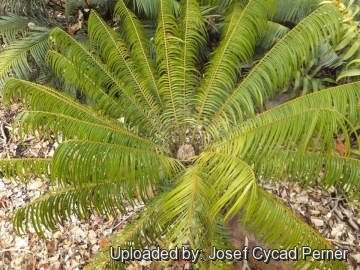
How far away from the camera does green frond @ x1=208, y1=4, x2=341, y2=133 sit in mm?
2148

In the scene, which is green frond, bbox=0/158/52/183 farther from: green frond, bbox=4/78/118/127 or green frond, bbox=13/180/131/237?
green frond, bbox=4/78/118/127

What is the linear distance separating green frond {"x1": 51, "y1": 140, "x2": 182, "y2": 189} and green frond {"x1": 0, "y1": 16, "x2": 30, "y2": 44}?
2.00 m

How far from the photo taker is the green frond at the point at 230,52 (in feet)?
7.77

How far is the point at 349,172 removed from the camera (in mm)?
1865

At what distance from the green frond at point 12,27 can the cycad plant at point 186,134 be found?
38.0 inches

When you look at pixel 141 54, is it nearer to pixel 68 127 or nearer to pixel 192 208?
pixel 68 127

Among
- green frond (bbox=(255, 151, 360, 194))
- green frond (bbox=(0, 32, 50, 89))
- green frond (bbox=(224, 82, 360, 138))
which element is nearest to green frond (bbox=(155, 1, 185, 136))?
green frond (bbox=(224, 82, 360, 138))

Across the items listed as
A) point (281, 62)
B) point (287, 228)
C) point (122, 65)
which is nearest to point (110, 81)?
point (122, 65)

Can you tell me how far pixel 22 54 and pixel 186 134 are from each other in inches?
63.5

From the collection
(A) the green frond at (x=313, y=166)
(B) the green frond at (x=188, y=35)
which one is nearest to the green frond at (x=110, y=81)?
(B) the green frond at (x=188, y=35)

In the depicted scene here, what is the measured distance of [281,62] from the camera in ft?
7.33

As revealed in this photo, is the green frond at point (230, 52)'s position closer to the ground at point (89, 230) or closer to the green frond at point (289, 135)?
the green frond at point (289, 135)

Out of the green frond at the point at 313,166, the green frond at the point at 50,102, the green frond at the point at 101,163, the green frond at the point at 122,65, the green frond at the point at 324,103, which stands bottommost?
the green frond at the point at 313,166

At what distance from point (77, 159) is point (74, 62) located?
888mm
